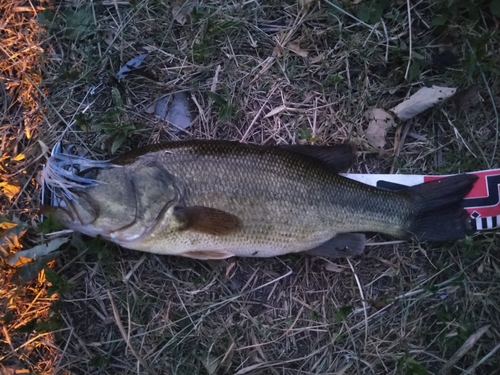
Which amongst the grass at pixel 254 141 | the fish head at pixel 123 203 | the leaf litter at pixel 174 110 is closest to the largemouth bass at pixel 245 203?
the fish head at pixel 123 203

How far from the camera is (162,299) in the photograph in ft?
11.4

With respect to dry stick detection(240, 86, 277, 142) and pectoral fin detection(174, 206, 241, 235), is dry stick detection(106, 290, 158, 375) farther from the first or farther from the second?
dry stick detection(240, 86, 277, 142)

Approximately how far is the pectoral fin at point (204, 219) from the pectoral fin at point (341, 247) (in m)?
0.74

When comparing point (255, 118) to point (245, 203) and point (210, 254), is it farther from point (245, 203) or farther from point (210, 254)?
point (210, 254)

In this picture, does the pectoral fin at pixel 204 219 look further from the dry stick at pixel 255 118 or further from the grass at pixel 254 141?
the dry stick at pixel 255 118

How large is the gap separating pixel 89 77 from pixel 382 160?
2393mm

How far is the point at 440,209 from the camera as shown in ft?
11.5

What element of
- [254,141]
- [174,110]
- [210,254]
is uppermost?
[174,110]

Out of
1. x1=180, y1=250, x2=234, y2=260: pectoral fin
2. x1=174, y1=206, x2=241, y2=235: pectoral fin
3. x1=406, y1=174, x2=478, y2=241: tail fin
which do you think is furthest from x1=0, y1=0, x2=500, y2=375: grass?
Result: x1=174, y1=206, x2=241, y2=235: pectoral fin

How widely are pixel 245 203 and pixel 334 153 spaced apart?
81 cm

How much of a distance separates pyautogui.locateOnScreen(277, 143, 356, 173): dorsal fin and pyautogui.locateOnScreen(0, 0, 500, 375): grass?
0.17 metres

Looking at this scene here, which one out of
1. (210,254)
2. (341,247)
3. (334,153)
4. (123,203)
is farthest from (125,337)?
A: (334,153)

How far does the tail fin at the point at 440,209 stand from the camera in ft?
11.4

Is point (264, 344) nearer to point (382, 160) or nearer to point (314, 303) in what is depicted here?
point (314, 303)
